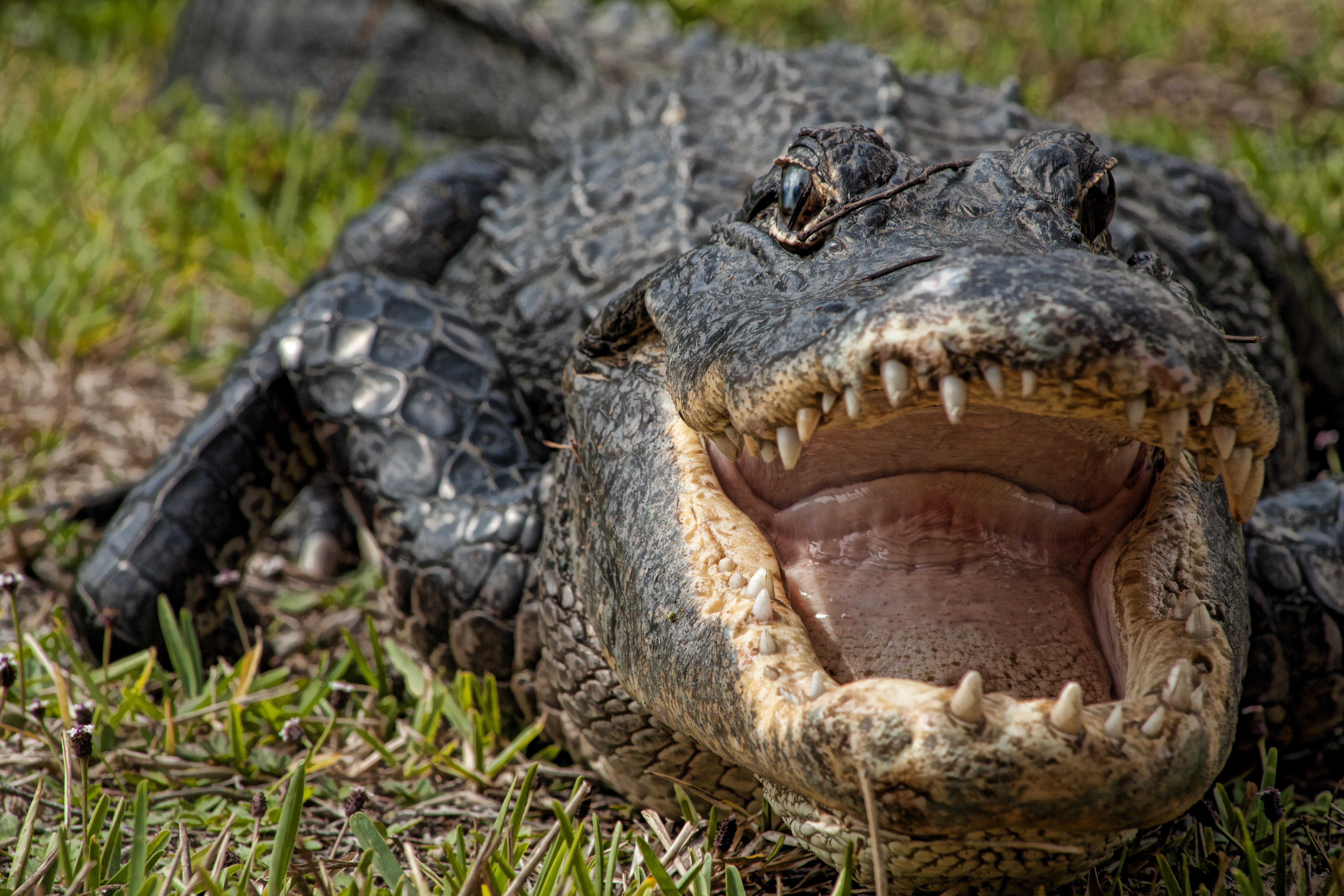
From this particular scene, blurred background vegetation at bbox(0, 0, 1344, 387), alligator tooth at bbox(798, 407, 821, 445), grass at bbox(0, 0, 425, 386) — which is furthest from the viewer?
blurred background vegetation at bbox(0, 0, 1344, 387)

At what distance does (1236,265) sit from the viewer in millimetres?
3816

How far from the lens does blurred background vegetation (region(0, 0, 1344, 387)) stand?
4.46 m

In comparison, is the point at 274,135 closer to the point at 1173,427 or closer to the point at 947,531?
the point at 947,531

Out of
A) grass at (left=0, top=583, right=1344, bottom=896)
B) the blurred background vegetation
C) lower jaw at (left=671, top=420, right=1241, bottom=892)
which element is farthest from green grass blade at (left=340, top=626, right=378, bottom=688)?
the blurred background vegetation

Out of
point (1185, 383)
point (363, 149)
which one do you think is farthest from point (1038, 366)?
point (363, 149)

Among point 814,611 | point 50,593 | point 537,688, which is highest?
point 814,611

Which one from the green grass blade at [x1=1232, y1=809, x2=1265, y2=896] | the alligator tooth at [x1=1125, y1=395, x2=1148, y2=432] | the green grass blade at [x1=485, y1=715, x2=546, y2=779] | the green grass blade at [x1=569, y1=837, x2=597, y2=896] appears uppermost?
the alligator tooth at [x1=1125, y1=395, x2=1148, y2=432]

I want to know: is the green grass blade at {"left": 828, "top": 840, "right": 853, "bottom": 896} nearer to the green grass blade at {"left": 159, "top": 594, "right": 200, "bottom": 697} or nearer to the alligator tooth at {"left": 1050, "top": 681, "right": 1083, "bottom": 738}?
the alligator tooth at {"left": 1050, "top": 681, "right": 1083, "bottom": 738}

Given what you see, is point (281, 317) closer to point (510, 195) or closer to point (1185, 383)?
point (510, 195)

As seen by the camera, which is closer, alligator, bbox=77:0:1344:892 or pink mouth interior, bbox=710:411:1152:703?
alligator, bbox=77:0:1344:892

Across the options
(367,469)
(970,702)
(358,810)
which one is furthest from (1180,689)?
(367,469)

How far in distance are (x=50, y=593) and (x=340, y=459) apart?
2.89ft

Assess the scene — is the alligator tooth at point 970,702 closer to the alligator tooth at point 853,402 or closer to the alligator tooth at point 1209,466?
the alligator tooth at point 853,402

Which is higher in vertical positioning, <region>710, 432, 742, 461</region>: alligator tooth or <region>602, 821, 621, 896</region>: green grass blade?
<region>710, 432, 742, 461</region>: alligator tooth
